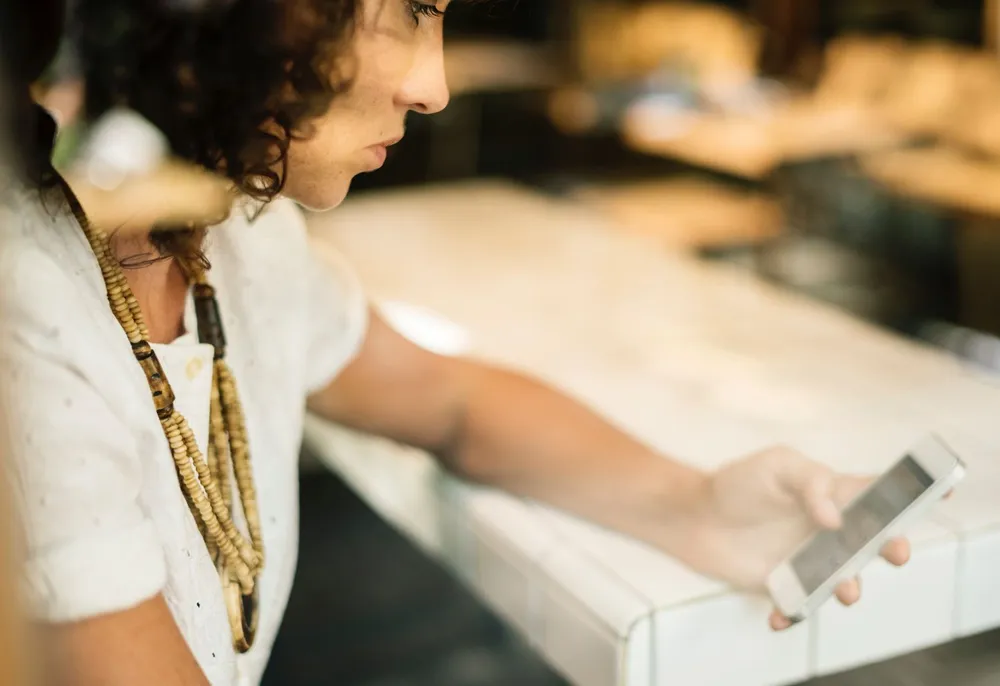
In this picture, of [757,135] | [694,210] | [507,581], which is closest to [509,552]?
[507,581]

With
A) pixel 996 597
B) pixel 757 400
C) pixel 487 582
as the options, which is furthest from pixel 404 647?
pixel 996 597

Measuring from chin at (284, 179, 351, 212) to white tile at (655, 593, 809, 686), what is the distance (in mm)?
309

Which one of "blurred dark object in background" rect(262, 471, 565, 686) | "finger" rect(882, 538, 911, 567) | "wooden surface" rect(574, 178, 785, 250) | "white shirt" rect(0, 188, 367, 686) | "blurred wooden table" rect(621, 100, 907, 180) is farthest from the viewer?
"blurred wooden table" rect(621, 100, 907, 180)

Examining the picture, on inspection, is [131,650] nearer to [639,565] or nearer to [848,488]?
[639,565]

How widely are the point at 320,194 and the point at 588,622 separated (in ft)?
1.01

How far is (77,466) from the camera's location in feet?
1.61

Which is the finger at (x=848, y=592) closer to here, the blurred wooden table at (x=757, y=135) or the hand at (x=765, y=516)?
the hand at (x=765, y=516)

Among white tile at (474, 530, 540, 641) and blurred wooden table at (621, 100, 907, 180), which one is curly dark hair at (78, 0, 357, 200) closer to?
white tile at (474, 530, 540, 641)

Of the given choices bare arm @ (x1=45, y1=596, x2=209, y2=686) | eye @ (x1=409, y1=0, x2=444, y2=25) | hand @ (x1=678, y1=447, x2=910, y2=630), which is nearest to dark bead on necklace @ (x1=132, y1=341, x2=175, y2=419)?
bare arm @ (x1=45, y1=596, x2=209, y2=686)

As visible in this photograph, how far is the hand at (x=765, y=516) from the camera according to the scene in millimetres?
658

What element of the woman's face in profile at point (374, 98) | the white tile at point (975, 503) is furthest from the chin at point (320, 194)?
the white tile at point (975, 503)

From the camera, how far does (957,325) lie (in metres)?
2.39

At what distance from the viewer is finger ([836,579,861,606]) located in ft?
2.08

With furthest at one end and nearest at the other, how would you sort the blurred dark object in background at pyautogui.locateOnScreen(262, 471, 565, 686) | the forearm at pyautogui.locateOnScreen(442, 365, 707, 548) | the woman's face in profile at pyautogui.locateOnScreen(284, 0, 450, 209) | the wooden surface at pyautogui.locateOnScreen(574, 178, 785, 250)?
the wooden surface at pyautogui.locateOnScreen(574, 178, 785, 250) → the blurred dark object in background at pyautogui.locateOnScreen(262, 471, 565, 686) → the forearm at pyautogui.locateOnScreen(442, 365, 707, 548) → the woman's face in profile at pyautogui.locateOnScreen(284, 0, 450, 209)
